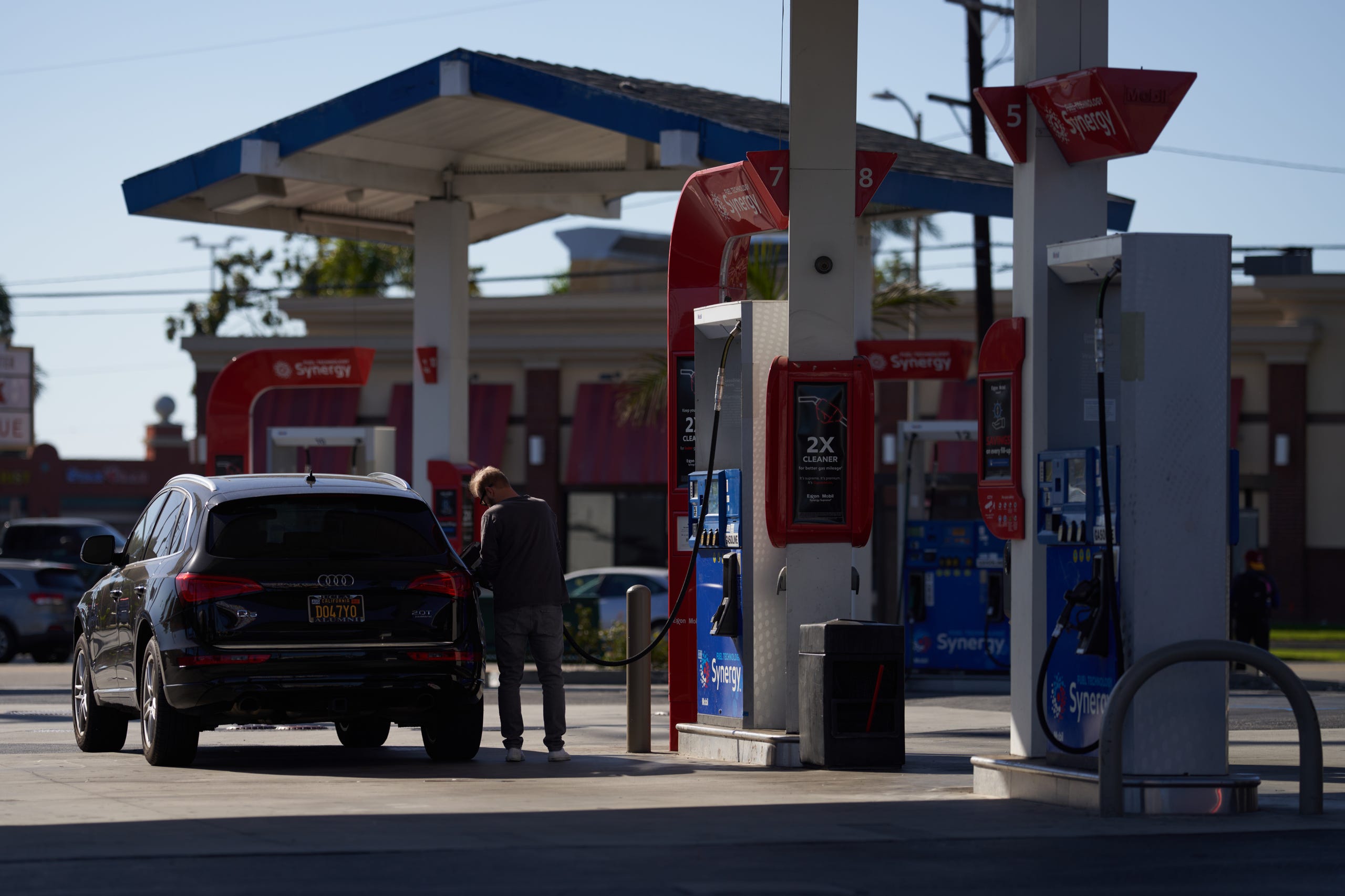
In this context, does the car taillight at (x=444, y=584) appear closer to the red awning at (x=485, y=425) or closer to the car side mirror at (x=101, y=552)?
the car side mirror at (x=101, y=552)

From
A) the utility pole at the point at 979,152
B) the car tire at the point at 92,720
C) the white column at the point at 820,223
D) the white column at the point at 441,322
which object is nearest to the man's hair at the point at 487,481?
the white column at the point at 820,223

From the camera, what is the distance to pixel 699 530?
41.5 feet

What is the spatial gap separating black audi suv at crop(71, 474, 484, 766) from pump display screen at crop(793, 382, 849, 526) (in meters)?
2.12

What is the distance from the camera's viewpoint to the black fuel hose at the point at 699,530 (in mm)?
12312

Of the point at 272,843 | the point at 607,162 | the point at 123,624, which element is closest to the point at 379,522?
the point at 123,624

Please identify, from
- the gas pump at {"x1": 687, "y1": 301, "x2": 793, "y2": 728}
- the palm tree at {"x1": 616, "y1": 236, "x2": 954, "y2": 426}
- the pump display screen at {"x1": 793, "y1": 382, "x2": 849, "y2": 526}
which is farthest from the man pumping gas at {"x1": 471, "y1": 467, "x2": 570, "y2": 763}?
the palm tree at {"x1": 616, "y1": 236, "x2": 954, "y2": 426}

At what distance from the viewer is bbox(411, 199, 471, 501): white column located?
2361 centimetres

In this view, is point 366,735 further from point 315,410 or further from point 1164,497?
point 315,410

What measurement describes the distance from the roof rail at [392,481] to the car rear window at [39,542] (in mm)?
21606

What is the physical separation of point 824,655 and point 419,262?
536 inches

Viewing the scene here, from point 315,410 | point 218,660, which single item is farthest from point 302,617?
point 315,410

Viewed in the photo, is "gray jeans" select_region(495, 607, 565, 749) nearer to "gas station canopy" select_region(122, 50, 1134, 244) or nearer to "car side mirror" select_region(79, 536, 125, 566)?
"car side mirror" select_region(79, 536, 125, 566)

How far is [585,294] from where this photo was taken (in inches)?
1551

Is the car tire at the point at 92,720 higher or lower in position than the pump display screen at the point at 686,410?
lower
